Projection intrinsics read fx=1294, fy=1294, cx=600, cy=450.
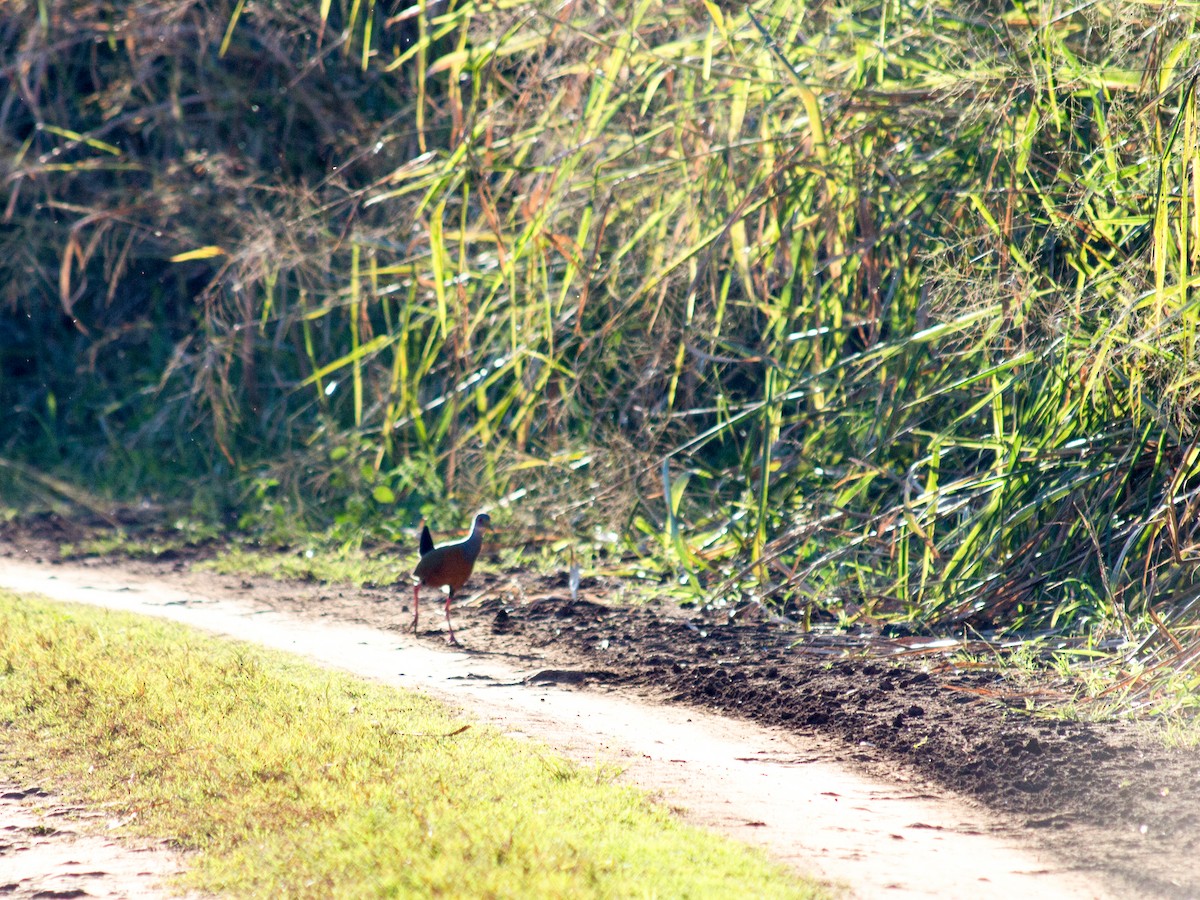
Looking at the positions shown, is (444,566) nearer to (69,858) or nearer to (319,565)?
(319,565)

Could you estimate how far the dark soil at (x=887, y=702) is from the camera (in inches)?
172

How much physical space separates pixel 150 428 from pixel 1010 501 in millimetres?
9237

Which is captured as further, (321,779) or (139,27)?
(139,27)

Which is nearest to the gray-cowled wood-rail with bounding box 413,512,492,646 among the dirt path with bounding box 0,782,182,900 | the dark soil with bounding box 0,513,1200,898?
the dark soil with bounding box 0,513,1200,898

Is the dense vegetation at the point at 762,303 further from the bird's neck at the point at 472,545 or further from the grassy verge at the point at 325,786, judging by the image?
the grassy verge at the point at 325,786

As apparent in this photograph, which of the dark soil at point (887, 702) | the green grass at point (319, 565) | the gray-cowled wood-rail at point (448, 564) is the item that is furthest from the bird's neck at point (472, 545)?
the green grass at point (319, 565)

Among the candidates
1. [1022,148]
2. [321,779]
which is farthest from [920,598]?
[321,779]

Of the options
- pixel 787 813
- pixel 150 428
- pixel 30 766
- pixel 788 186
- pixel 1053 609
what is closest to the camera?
pixel 787 813

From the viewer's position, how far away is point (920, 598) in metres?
7.03

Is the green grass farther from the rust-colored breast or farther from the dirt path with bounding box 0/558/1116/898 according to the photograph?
the rust-colored breast

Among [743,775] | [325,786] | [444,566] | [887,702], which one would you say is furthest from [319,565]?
[743,775]

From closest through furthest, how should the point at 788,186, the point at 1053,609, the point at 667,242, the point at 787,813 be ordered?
the point at 787,813 → the point at 1053,609 → the point at 788,186 → the point at 667,242

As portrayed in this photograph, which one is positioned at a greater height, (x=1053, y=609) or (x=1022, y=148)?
(x=1022, y=148)

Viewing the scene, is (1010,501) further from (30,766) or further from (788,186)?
(30,766)
